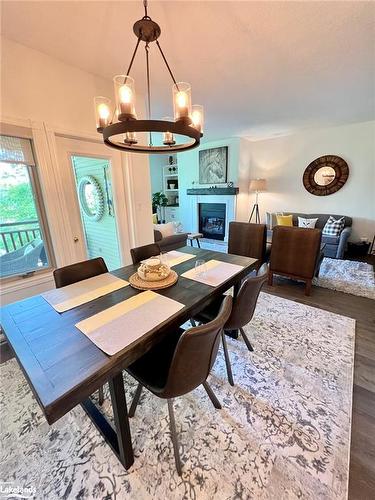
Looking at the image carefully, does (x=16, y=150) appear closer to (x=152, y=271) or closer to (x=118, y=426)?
(x=152, y=271)

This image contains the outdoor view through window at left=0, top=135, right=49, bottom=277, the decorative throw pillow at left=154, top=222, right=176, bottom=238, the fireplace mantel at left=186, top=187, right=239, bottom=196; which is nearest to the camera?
the outdoor view through window at left=0, top=135, right=49, bottom=277

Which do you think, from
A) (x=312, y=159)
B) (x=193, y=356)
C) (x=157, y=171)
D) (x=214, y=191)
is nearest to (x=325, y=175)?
(x=312, y=159)

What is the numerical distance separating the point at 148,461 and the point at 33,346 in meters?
0.89

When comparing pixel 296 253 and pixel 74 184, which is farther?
pixel 296 253

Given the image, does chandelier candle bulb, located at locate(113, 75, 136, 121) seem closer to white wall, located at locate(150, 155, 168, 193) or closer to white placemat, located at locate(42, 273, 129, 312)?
white placemat, located at locate(42, 273, 129, 312)

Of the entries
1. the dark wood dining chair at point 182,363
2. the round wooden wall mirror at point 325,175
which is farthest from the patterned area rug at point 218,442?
the round wooden wall mirror at point 325,175

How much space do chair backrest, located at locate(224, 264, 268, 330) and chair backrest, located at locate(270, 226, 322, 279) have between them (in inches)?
64.0

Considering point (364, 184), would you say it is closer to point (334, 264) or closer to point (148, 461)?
point (334, 264)

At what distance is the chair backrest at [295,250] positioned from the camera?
2781mm

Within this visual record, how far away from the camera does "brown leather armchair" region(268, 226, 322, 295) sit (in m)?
2.79

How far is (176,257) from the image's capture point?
2145mm

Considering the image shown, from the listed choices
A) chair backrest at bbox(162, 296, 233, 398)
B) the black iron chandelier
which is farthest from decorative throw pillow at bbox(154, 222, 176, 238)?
chair backrest at bbox(162, 296, 233, 398)

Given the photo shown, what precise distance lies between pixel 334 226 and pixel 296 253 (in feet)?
7.01

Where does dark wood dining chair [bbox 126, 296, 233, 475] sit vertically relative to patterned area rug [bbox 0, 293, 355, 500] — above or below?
above
